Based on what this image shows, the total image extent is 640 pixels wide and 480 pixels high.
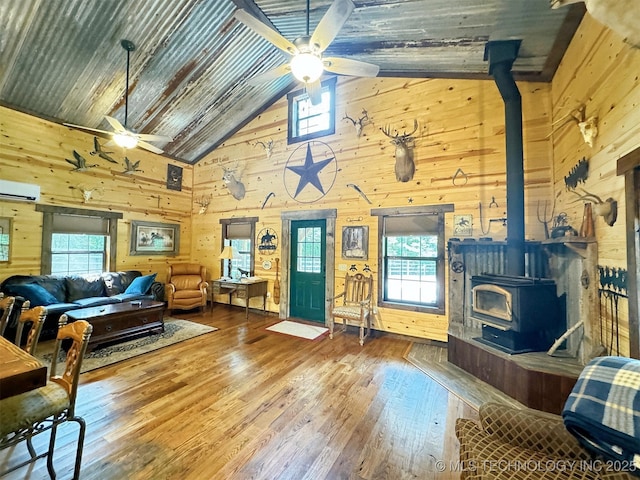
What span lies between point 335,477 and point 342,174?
4270 mm

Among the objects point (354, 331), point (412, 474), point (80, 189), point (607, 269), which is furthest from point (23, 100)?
point (607, 269)

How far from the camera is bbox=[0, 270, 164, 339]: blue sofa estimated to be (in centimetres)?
407

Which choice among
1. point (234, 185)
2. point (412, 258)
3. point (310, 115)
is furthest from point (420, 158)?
point (234, 185)

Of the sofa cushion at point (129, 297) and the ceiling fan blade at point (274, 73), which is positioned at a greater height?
the ceiling fan blade at point (274, 73)

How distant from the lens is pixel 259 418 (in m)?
2.26

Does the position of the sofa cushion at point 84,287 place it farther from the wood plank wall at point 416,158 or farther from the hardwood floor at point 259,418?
the hardwood floor at point 259,418

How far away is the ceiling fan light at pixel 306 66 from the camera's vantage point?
2447 mm

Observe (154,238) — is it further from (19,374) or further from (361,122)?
(19,374)

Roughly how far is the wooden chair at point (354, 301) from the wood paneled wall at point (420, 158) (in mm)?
197

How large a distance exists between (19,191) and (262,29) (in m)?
5.01

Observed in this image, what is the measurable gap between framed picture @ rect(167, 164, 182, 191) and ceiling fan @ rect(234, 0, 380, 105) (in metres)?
4.93

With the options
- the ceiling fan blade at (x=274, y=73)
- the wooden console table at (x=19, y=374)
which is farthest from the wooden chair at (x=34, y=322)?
the ceiling fan blade at (x=274, y=73)

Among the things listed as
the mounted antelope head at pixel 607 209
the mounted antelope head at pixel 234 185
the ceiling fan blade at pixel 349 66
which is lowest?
the mounted antelope head at pixel 607 209

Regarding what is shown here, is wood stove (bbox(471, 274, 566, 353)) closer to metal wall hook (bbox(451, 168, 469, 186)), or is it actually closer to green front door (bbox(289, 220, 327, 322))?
metal wall hook (bbox(451, 168, 469, 186))
